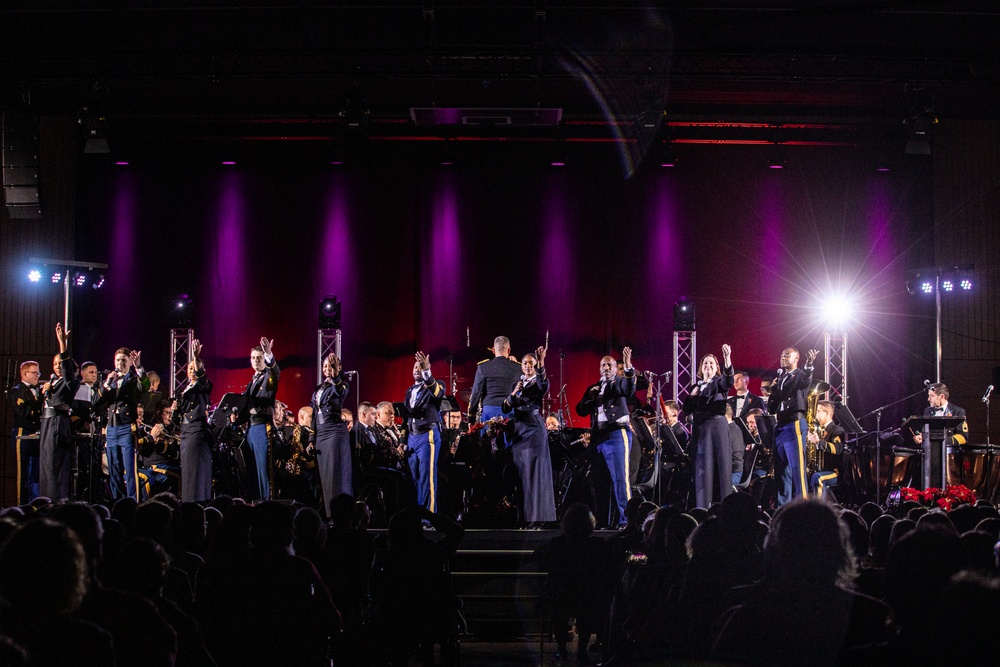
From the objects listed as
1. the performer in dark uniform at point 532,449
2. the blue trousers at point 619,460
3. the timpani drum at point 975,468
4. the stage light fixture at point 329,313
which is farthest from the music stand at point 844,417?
the stage light fixture at point 329,313

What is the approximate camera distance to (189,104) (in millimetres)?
15352

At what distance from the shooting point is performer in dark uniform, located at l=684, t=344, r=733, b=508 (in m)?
9.62

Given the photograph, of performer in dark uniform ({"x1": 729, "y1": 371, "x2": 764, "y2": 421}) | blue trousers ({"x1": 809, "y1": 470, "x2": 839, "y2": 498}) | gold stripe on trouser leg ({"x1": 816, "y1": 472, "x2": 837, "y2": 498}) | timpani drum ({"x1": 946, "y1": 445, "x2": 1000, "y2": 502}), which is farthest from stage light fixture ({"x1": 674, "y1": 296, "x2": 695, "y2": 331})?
timpani drum ({"x1": 946, "y1": 445, "x2": 1000, "y2": 502})

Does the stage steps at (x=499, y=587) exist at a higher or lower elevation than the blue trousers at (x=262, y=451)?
lower

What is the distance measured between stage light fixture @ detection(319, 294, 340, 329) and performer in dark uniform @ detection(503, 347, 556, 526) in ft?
19.8

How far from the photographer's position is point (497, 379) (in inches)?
370

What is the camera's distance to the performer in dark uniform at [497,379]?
30.7ft

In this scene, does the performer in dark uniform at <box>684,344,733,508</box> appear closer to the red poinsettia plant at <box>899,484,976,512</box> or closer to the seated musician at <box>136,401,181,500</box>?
the red poinsettia plant at <box>899,484,976,512</box>

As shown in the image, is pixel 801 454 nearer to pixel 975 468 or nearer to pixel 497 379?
pixel 497 379

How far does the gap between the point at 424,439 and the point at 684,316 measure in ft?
→ 20.9

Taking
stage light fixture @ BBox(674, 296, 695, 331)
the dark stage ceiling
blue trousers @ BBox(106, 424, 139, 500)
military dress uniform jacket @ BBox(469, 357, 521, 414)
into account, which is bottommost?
blue trousers @ BBox(106, 424, 139, 500)

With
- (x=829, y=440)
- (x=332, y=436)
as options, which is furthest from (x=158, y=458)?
(x=829, y=440)

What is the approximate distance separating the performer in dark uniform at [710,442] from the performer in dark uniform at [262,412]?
4.67m

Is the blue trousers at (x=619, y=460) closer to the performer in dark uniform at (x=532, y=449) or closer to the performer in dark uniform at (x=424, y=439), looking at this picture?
the performer in dark uniform at (x=532, y=449)
